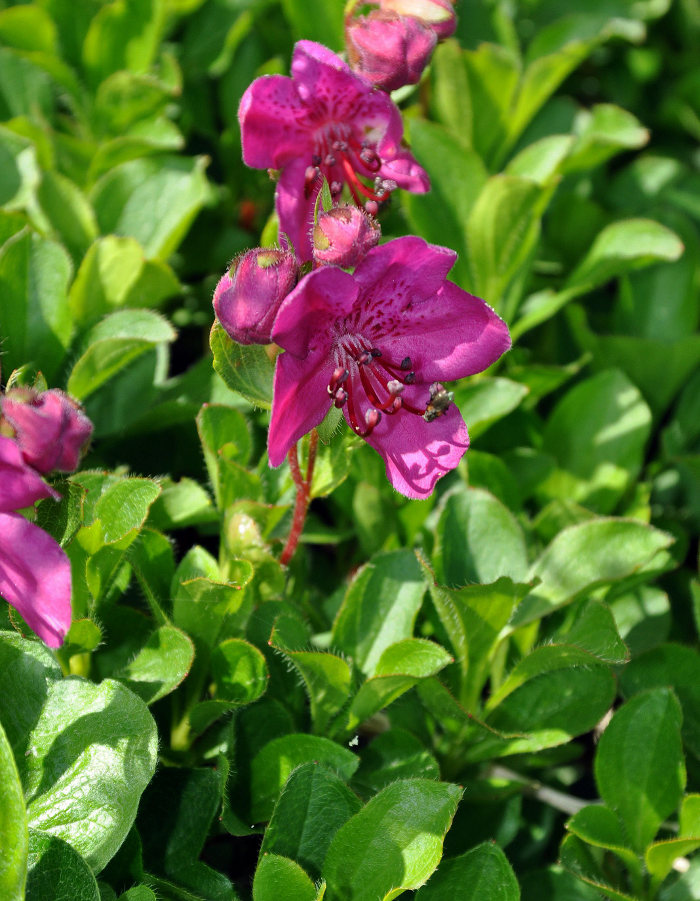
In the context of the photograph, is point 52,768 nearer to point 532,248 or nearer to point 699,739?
point 699,739

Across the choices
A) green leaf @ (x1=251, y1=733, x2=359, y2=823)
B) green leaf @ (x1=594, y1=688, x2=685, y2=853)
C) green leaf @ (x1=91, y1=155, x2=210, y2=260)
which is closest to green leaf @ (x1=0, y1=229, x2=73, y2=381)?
green leaf @ (x1=91, y1=155, x2=210, y2=260)

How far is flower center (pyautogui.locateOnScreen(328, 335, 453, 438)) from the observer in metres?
1.58

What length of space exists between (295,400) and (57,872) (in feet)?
2.47

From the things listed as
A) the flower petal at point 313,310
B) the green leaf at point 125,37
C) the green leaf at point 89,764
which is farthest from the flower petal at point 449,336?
the green leaf at point 125,37

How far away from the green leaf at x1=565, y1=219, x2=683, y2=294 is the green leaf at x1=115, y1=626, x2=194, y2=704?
1348 mm

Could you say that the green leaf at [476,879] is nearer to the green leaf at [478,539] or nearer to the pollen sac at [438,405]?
the green leaf at [478,539]

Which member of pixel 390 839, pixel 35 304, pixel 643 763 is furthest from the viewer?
pixel 35 304

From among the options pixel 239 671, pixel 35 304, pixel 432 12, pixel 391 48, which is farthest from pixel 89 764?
pixel 432 12

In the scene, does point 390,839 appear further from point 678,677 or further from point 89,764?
point 678,677

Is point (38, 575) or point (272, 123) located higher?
point (272, 123)

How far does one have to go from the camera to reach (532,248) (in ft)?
7.94

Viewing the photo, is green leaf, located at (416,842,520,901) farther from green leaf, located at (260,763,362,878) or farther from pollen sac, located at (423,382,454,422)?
pollen sac, located at (423,382,454,422)

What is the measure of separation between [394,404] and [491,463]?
549 mm

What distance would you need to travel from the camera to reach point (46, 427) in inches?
51.3
